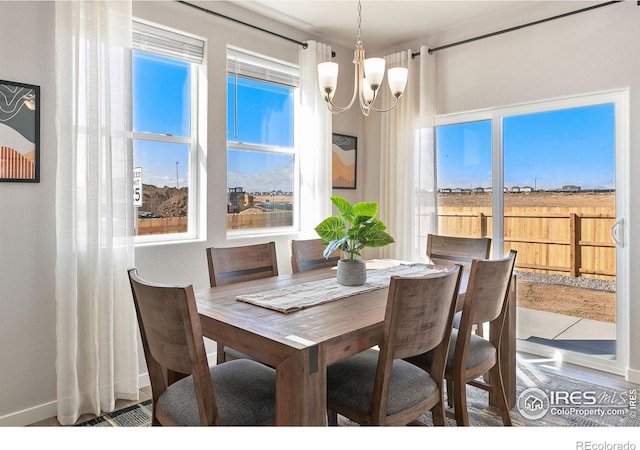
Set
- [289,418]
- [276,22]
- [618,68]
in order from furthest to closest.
→ [276,22] < [618,68] < [289,418]

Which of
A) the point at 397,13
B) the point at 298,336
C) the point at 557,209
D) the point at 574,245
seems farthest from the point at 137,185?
the point at 574,245

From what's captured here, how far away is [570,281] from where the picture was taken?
322 centimetres

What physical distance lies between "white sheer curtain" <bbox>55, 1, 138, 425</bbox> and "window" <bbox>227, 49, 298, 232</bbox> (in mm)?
894

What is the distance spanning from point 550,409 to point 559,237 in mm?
1312

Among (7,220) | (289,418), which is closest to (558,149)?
(289,418)

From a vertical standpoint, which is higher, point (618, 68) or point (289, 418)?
point (618, 68)

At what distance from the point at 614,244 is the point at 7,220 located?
368 centimetres

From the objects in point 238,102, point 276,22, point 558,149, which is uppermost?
point 276,22

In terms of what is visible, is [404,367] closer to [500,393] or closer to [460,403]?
[460,403]

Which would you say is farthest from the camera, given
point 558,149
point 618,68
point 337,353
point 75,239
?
point 558,149

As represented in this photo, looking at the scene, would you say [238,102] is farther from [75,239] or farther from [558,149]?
[558,149]

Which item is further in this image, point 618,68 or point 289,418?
point 618,68

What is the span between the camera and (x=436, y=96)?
3729 millimetres

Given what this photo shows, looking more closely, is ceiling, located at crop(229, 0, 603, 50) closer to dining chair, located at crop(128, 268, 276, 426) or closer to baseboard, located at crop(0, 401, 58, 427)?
dining chair, located at crop(128, 268, 276, 426)
